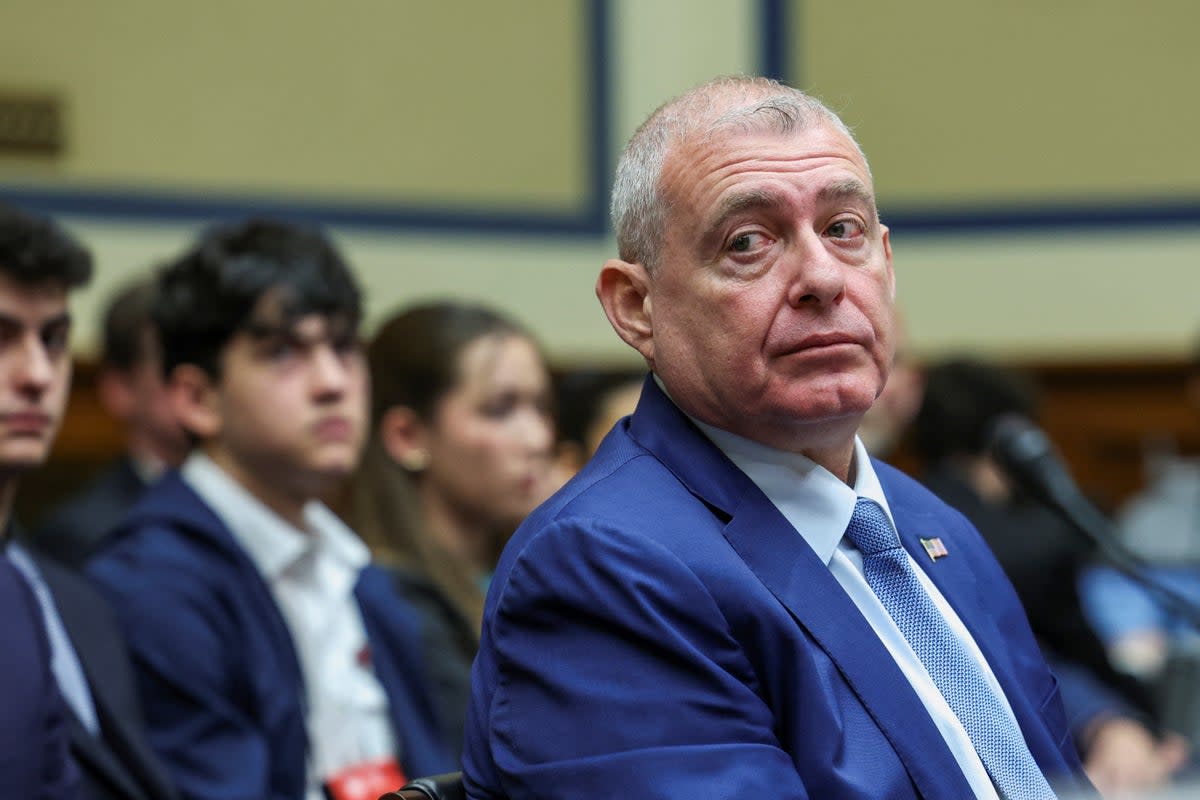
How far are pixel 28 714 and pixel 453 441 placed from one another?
119 cm

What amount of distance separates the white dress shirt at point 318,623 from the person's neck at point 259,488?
0.05 feet

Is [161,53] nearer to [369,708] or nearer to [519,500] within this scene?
[519,500]

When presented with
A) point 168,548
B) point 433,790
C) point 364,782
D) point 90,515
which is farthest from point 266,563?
point 90,515

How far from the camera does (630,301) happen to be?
5.17 feet

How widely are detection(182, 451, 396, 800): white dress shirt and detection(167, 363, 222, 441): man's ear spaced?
54mm

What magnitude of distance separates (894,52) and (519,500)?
13.7 feet

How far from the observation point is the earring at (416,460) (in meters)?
2.97

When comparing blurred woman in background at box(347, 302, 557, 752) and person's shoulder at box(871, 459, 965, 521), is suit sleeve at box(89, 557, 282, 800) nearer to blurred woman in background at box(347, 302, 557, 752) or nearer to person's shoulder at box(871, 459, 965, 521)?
blurred woman in background at box(347, 302, 557, 752)

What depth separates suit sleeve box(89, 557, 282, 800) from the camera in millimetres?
2262

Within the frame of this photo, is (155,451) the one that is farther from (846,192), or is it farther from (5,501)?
(846,192)

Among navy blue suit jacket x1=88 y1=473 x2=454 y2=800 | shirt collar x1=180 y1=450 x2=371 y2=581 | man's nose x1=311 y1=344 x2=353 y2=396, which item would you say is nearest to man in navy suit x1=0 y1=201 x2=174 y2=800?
navy blue suit jacket x1=88 y1=473 x2=454 y2=800

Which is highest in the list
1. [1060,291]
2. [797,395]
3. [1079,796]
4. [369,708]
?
[797,395]

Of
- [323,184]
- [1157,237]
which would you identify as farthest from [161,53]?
[1157,237]

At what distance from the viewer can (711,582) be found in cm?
132
